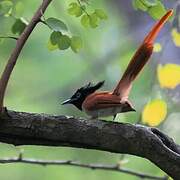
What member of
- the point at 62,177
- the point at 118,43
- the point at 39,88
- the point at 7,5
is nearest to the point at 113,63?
the point at 118,43

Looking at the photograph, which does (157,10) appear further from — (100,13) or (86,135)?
(86,135)

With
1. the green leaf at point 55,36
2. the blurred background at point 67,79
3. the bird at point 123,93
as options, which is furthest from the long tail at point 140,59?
the blurred background at point 67,79

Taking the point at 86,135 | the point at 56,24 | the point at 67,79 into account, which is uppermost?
the point at 56,24

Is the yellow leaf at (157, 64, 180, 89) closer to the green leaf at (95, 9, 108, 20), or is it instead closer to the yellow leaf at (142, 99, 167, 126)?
the yellow leaf at (142, 99, 167, 126)

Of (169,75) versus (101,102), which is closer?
(101,102)

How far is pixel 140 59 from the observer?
697 millimetres

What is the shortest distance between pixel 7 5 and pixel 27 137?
198 mm

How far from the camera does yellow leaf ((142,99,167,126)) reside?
90 centimetres

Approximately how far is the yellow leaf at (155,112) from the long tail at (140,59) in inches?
7.6

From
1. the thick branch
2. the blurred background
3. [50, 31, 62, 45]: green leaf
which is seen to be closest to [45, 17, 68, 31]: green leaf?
[50, 31, 62, 45]: green leaf

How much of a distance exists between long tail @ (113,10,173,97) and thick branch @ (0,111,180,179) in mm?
51

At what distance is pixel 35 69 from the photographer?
1395 mm

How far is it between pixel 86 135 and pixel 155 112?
24 centimetres

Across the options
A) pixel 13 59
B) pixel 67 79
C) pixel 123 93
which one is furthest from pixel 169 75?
pixel 67 79
